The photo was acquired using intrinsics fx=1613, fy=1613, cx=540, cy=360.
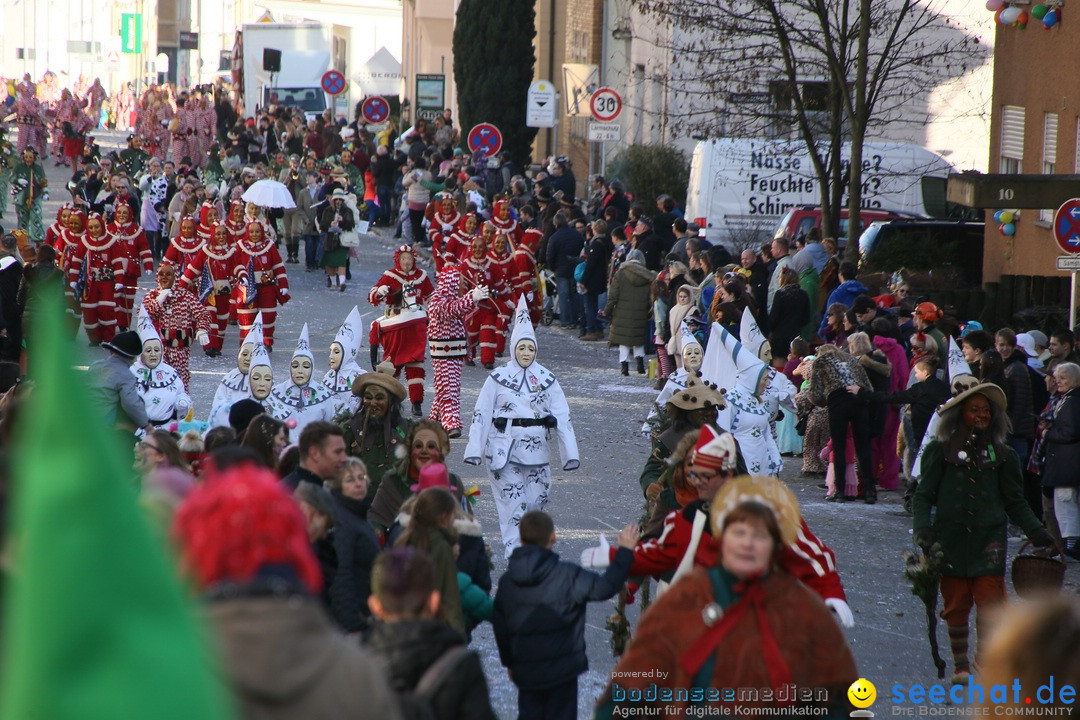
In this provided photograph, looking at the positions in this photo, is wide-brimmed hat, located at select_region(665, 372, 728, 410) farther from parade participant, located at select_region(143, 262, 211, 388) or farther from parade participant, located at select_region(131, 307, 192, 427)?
parade participant, located at select_region(143, 262, 211, 388)

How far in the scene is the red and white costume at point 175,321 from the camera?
1659cm

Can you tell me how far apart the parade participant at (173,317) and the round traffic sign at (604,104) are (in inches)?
481

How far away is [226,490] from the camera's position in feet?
7.75

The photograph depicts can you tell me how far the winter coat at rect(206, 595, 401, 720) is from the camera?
240 cm

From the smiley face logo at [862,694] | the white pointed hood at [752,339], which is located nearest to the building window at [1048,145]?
the white pointed hood at [752,339]

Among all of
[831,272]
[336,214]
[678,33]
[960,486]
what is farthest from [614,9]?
[960,486]

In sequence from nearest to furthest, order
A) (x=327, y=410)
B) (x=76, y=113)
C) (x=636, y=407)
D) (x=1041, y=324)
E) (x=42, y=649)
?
(x=42, y=649)
(x=327, y=410)
(x=1041, y=324)
(x=636, y=407)
(x=76, y=113)

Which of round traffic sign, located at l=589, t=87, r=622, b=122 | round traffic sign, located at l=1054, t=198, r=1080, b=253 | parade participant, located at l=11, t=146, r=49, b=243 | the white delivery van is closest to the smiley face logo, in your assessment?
round traffic sign, located at l=1054, t=198, r=1080, b=253

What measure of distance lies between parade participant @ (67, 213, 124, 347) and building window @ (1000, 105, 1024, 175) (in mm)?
11343

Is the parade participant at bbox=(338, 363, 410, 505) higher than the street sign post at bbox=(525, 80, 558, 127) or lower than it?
lower

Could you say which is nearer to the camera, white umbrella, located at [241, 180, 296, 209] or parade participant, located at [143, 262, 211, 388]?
parade participant, located at [143, 262, 211, 388]

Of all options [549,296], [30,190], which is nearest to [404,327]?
[549,296]

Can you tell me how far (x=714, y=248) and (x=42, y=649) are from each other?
17177mm

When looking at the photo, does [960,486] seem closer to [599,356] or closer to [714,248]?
[714,248]
